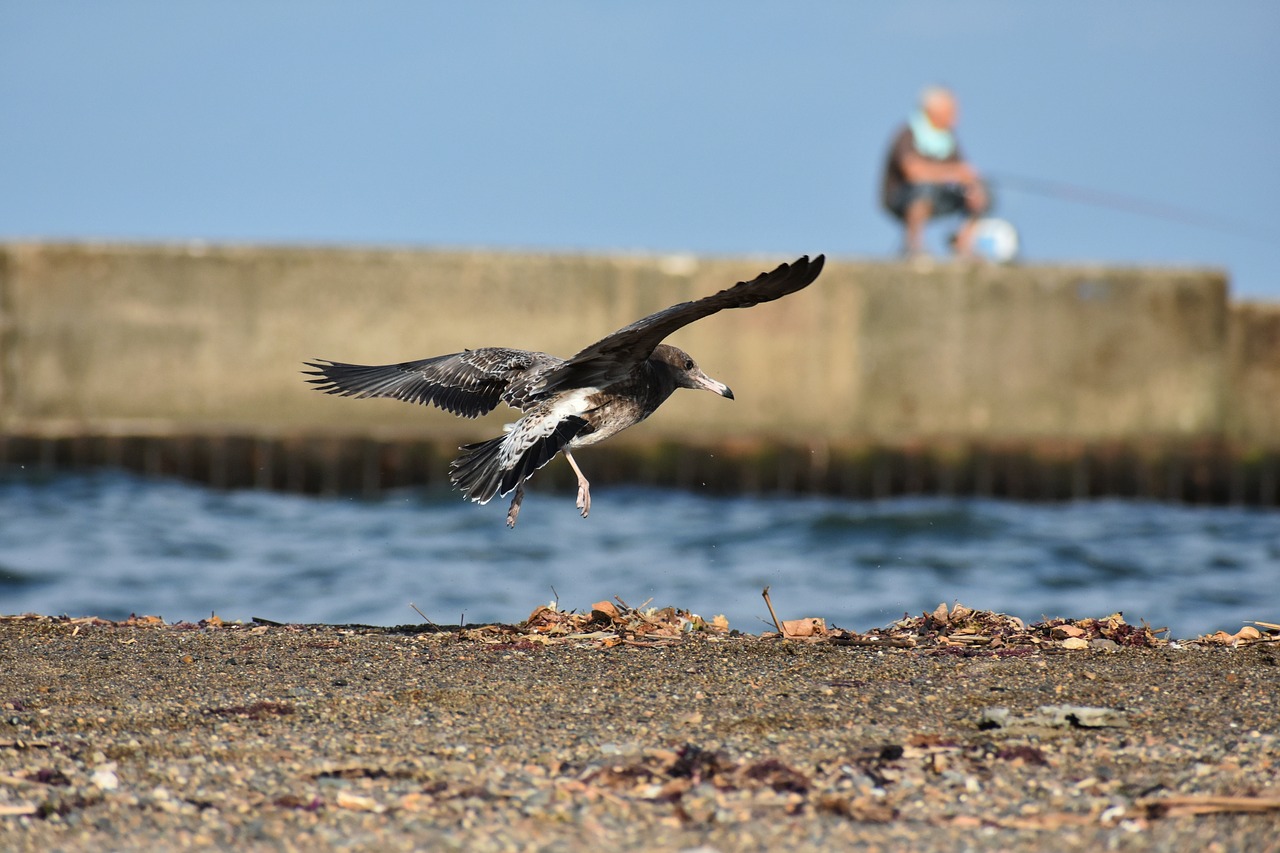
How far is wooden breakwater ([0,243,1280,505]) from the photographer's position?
47.0 ft

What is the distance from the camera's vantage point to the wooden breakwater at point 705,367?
14.3 meters

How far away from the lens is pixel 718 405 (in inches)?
579

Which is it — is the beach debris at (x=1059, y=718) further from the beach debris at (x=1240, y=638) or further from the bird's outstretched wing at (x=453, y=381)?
the bird's outstretched wing at (x=453, y=381)

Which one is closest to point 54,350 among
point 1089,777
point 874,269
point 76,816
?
point 874,269

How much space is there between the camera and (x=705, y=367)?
47.4ft

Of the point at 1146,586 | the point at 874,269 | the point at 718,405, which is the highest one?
the point at 874,269

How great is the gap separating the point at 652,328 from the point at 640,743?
1858 mm

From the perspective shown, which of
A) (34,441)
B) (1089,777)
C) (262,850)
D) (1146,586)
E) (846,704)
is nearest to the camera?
(262,850)

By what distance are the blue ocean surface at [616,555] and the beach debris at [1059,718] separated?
424 centimetres

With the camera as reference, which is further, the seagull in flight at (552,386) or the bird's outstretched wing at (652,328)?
the seagull in flight at (552,386)

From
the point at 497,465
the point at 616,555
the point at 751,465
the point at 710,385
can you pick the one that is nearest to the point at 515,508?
the point at 497,465

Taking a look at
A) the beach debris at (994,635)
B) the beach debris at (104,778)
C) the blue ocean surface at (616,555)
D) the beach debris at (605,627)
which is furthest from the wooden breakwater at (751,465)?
the beach debris at (104,778)

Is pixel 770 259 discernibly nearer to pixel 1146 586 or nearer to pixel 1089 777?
pixel 1146 586

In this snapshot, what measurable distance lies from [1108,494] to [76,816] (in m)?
13.0
